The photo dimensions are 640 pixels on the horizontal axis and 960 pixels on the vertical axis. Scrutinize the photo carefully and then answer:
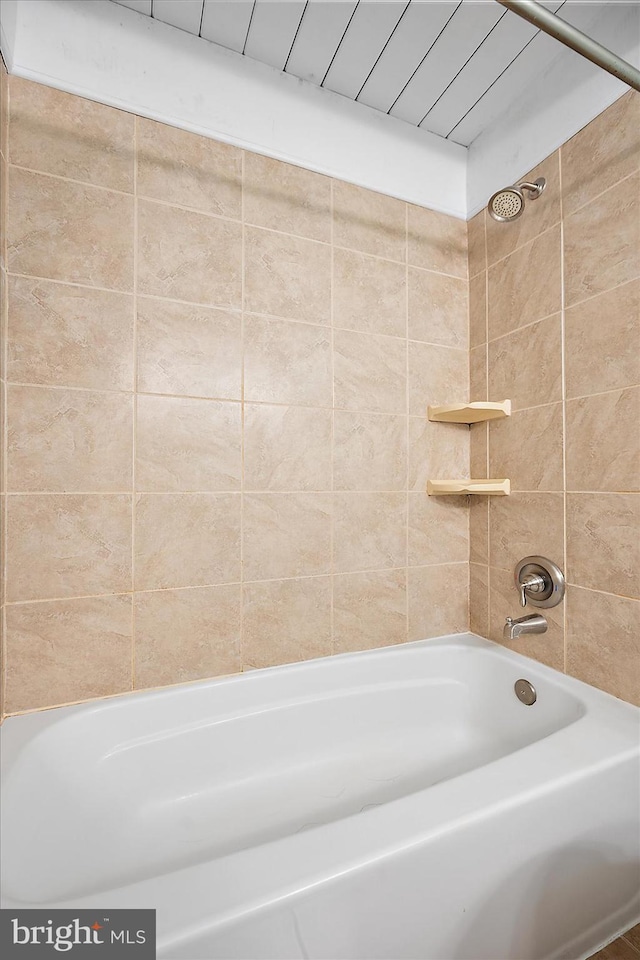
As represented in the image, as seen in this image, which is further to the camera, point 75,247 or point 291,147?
point 291,147

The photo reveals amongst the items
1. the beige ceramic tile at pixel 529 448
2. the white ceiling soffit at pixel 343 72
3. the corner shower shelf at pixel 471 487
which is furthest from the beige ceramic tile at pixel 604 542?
the white ceiling soffit at pixel 343 72

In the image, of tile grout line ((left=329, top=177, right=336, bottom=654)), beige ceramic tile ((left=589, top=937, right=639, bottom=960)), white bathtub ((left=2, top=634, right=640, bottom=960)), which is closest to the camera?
white bathtub ((left=2, top=634, right=640, bottom=960))

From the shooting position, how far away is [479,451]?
1.63 meters

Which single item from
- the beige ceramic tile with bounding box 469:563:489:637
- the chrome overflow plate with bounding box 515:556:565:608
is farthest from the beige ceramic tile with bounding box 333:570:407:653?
the chrome overflow plate with bounding box 515:556:565:608

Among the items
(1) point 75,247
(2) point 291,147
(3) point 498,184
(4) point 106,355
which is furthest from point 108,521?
Result: (3) point 498,184

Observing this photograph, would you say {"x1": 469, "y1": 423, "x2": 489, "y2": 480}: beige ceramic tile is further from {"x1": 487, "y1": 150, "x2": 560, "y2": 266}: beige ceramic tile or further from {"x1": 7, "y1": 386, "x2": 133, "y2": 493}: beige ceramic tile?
{"x1": 7, "y1": 386, "x2": 133, "y2": 493}: beige ceramic tile

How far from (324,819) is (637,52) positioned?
2.05 metres

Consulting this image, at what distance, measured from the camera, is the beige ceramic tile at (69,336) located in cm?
110

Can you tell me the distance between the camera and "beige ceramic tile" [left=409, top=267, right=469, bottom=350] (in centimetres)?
158

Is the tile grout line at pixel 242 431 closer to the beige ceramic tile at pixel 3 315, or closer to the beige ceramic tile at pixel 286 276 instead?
the beige ceramic tile at pixel 286 276

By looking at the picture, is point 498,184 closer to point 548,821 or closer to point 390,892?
point 548,821

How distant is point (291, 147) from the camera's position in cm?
138

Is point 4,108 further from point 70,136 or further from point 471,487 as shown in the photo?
point 471,487

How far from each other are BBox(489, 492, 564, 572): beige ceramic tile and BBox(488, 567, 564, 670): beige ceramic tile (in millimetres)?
55
